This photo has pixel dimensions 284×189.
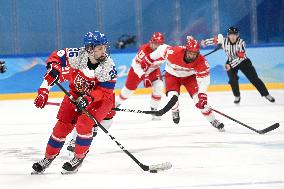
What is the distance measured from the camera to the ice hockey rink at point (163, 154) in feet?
10.3

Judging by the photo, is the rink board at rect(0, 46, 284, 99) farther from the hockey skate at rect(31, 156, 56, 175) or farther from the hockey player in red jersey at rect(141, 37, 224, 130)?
the hockey skate at rect(31, 156, 56, 175)

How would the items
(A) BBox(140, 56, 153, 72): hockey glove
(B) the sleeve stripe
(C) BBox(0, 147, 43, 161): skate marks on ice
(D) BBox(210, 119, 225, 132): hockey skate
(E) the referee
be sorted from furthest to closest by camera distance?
(E) the referee, (A) BBox(140, 56, 153, 72): hockey glove, (D) BBox(210, 119, 225, 132): hockey skate, (C) BBox(0, 147, 43, 161): skate marks on ice, (B) the sleeve stripe

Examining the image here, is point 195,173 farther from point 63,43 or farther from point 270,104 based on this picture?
point 63,43

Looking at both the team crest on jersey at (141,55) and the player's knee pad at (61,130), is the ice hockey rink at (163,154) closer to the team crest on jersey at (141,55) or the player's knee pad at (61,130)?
the player's knee pad at (61,130)

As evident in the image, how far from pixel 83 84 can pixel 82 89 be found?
0.04 m

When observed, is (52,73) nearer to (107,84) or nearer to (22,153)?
(107,84)

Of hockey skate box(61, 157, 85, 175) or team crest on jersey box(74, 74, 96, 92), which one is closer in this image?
hockey skate box(61, 157, 85, 175)

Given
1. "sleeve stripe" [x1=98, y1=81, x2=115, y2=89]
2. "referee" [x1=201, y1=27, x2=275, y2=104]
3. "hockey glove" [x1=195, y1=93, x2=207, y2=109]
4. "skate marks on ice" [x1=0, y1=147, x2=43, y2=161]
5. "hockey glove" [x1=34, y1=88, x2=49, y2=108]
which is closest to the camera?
"hockey glove" [x1=34, y1=88, x2=49, y2=108]

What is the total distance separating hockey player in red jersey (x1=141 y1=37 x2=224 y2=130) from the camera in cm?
520

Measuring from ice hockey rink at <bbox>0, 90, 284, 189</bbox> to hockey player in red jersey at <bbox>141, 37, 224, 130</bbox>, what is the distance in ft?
0.81

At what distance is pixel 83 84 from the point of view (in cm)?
350

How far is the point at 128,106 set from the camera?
7.74 meters

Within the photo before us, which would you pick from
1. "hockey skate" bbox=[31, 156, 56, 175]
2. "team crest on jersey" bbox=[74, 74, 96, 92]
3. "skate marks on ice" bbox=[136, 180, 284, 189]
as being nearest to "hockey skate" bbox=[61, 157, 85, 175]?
"hockey skate" bbox=[31, 156, 56, 175]

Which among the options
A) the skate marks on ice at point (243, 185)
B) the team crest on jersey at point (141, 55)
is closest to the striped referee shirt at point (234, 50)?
the team crest on jersey at point (141, 55)
